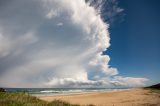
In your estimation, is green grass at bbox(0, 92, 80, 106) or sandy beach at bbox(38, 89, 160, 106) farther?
sandy beach at bbox(38, 89, 160, 106)

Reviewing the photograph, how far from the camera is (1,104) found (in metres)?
9.44

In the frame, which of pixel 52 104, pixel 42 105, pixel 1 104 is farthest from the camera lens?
pixel 52 104

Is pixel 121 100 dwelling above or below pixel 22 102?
below

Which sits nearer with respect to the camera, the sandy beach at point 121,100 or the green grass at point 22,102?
the green grass at point 22,102

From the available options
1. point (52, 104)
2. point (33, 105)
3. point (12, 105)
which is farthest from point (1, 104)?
point (52, 104)

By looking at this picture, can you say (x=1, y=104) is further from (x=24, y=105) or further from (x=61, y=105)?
(x=61, y=105)

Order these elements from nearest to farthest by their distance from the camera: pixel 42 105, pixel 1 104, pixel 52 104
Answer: pixel 1 104
pixel 42 105
pixel 52 104

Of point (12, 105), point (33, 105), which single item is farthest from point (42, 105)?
point (12, 105)

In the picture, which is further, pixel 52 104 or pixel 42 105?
pixel 52 104

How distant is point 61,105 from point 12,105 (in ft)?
8.88

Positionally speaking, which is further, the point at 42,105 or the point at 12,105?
the point at 42,105

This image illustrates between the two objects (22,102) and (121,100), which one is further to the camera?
(121,100)

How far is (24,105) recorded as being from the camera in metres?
9.74

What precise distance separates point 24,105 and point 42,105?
984 mm
